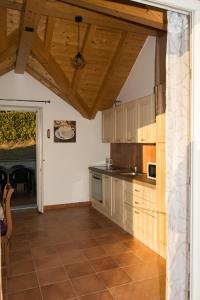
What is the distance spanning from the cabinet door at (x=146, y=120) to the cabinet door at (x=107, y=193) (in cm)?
115

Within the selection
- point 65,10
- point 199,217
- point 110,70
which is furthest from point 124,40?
point 199,217

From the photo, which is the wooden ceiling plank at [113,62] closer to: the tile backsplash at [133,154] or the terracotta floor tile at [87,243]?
the tile backsplash at [133,154]

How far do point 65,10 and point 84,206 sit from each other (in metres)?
4.11

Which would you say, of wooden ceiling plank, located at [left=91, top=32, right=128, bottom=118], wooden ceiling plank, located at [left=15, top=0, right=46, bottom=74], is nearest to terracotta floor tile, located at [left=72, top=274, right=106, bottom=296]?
wooden ceiling plank, located at [left=15, top=0, right=46, bottom=74]

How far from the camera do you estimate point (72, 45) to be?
399 centimetres

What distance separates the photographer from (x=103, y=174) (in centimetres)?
490

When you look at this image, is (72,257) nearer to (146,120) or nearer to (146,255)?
(146,255)

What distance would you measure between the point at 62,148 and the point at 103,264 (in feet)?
10.2

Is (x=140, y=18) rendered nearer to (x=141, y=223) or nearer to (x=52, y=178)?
(x=141, y=223)

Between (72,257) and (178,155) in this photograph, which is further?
(72,257)

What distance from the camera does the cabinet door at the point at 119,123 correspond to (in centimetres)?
468

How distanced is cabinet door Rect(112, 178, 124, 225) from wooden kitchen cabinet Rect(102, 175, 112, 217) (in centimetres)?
13

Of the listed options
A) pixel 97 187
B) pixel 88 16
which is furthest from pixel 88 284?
pixel 88 16

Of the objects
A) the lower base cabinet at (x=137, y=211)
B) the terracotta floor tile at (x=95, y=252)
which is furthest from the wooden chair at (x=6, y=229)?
the lower base cabinet at (x=137, y=211)
